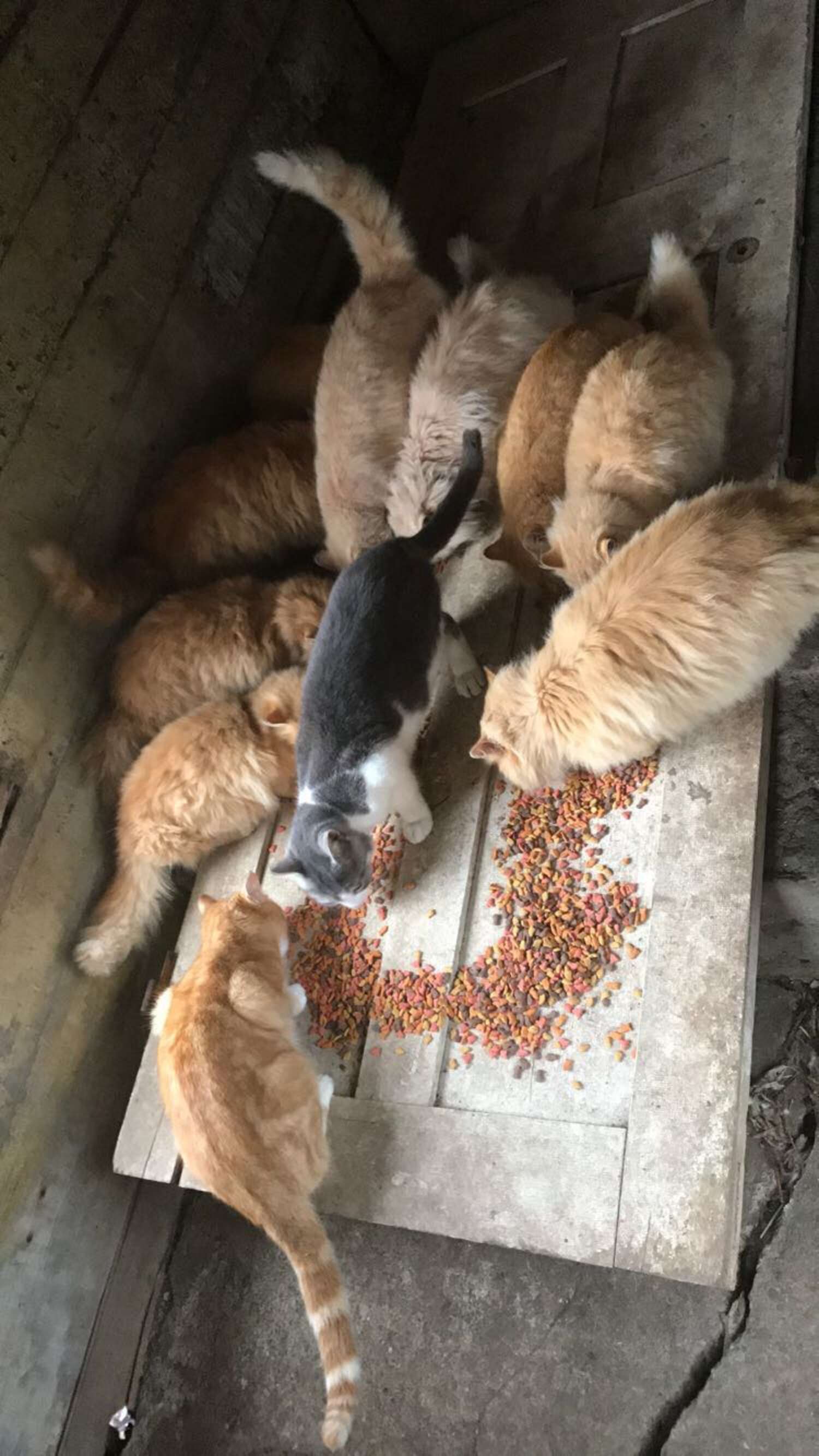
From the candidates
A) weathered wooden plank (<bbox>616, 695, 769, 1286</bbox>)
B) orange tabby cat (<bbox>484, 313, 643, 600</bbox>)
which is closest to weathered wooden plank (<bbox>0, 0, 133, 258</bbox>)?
orange tabby cat (<bbox>484, 313, 643, 600</bbox>)

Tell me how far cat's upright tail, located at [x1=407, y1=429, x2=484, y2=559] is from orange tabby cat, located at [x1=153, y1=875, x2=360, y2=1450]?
1.40 metres

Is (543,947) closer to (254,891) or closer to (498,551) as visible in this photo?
(254,891)

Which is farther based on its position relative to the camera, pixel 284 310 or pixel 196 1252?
pixel 284 310

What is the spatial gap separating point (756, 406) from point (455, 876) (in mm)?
1881

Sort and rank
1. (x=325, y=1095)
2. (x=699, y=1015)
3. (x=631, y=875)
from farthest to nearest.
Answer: (x=325, y=1095) < (x=631, y=875) < (x=699, y=1015)

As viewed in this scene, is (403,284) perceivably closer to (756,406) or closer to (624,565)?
(756,406)

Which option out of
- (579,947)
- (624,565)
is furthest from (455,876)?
(624,565)

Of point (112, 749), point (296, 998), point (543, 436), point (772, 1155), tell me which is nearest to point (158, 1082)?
point (296, 998)

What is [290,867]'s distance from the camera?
3.01 meters

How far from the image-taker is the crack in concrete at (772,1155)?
2918 millimetres

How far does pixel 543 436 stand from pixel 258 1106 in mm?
2314

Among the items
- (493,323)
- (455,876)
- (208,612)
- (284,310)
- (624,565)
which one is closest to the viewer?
(624,565)

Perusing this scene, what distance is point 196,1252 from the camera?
382 cm

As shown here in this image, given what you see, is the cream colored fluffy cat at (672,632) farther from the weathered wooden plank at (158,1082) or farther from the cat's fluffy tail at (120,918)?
the cat's fluffy tail at (120,918)
